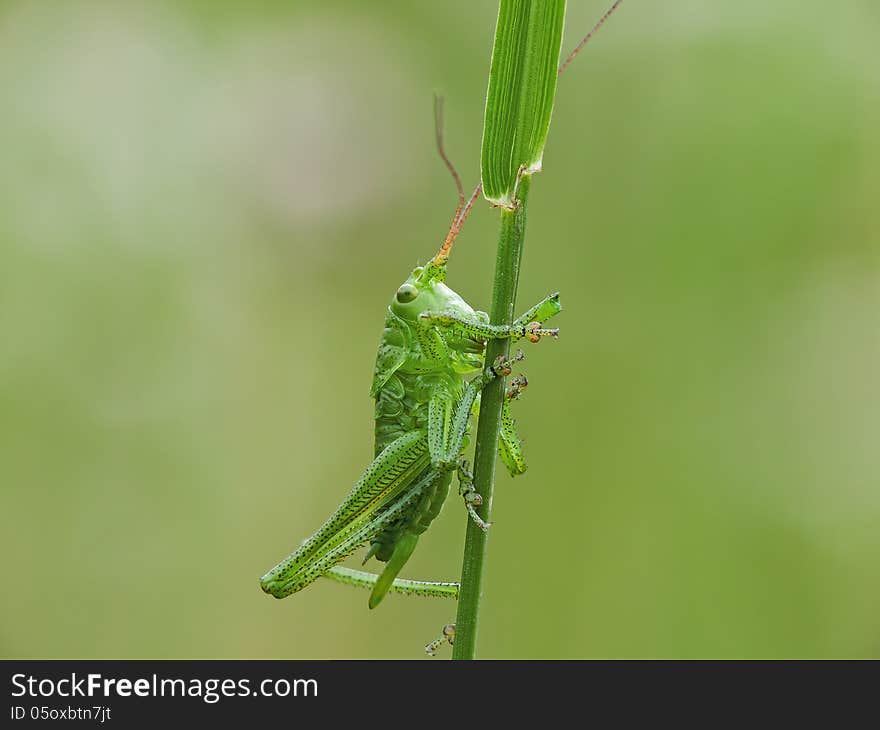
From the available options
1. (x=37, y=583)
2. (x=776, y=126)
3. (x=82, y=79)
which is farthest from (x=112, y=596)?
(x=776, y=126)

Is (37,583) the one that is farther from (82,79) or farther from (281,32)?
(281,32)

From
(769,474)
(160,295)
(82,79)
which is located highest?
(82,79)

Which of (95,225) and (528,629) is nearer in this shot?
(528,629)

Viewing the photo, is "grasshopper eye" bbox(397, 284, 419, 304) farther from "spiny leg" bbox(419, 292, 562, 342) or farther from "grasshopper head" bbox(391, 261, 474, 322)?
"spiny leg" bbox(419, 292, 562, 342)

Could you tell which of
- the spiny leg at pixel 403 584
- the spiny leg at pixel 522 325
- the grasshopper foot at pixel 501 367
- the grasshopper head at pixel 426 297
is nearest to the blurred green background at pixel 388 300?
the spiny leg at pixel 403 584

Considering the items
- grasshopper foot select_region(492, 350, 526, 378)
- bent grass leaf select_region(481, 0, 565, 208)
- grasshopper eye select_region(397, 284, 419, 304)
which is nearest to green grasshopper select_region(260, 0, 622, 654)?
grasshopper eye select_region(397, 284, 419, 304)

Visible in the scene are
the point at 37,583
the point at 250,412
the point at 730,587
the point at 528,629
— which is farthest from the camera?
the point at 250,412
